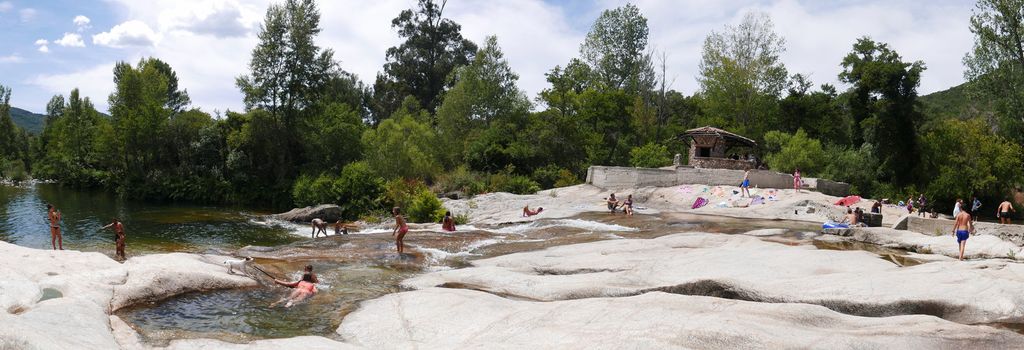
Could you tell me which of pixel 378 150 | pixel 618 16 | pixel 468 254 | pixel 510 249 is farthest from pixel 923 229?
pixel 618 16

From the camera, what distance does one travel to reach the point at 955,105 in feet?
292

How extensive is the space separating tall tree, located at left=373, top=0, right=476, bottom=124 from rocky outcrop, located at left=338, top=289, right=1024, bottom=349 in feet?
219

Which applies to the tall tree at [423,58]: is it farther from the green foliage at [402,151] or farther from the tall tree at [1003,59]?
the tall tree at [1003,59]

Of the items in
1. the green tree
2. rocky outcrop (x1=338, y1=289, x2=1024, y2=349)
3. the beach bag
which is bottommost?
rocky outcrop (x1=338, y1=289, x2=1024, y2=349)

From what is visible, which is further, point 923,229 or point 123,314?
point 923,229

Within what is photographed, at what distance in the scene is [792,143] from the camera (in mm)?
49750

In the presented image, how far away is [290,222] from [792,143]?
3767cm

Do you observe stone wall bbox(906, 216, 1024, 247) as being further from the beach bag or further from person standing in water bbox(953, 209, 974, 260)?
the beach bag

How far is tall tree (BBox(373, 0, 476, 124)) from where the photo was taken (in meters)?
77.6

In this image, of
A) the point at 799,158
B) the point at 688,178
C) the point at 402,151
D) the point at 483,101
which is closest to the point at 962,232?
the point at 688,178

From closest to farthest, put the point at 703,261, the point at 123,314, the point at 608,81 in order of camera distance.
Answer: the point at 123,314, the point at 703,261, the point at 608,81

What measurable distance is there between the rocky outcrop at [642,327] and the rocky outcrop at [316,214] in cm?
2616

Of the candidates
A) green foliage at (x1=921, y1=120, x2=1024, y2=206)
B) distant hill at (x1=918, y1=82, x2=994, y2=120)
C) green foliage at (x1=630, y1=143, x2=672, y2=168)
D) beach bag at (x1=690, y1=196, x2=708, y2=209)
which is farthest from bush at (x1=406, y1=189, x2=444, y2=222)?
distant hill at (x1=918, y1=82, x2=994, y2=120)

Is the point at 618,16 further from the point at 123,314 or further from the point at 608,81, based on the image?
the point at 123,314
